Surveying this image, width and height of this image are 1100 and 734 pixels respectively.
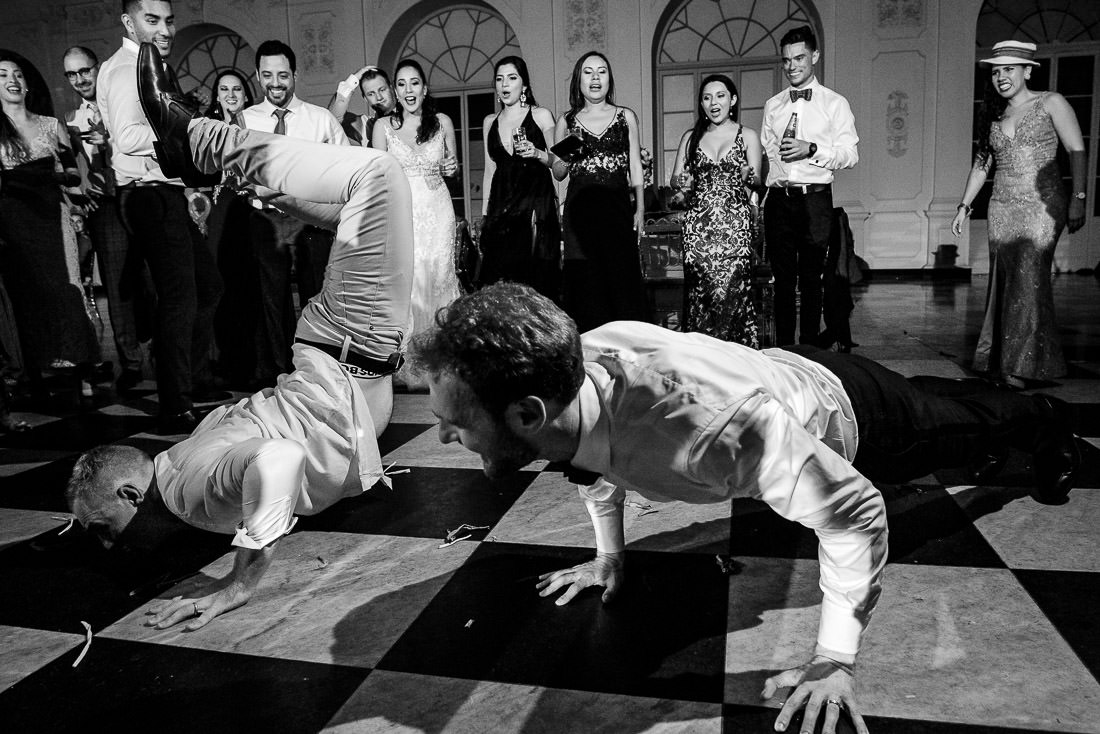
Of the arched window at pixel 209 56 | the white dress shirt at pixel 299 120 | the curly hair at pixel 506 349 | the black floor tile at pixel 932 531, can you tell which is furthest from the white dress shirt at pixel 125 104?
the arched window at pixel 209 56

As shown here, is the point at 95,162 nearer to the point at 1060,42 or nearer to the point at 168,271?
the point at 168,271

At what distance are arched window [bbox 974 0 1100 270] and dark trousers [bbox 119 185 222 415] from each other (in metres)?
8.42

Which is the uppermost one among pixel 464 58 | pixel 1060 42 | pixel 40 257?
pixel 464 58

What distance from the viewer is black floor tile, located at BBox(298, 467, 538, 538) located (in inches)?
78.1

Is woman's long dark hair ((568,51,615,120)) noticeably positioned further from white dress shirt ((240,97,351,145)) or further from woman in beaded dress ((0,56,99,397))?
woman in beaded dress ((0,56,99,397))

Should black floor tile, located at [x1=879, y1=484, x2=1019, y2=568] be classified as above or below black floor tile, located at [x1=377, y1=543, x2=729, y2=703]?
below

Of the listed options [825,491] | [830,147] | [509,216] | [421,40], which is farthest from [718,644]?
[421,40]

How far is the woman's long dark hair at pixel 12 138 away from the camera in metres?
3.62

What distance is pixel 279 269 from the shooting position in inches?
152

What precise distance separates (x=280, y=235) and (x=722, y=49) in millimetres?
6955

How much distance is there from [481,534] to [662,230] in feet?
12.6

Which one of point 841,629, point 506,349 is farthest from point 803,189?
point 506,349

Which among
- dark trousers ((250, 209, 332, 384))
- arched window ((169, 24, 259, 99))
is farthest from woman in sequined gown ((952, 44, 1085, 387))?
arched window ((169, 24, 259, 99))

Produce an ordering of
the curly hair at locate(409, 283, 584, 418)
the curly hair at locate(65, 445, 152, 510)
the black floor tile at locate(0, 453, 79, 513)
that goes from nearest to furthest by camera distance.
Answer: the curly hair at locate(409, 283, 584, 418) < the curly hair at locate(65, 445, 152, 510) < the black floor tile at locate(0, 453, 79, 513)
